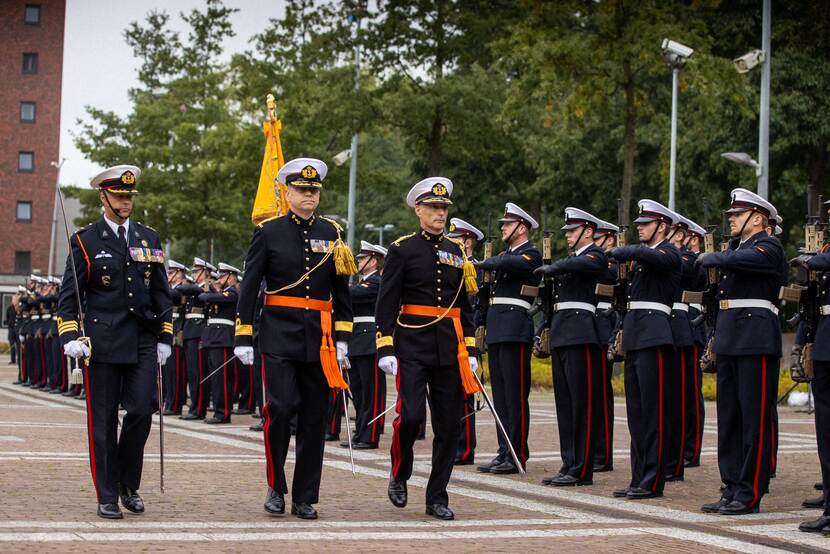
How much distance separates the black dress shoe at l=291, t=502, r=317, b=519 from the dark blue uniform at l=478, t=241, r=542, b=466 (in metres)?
3.35

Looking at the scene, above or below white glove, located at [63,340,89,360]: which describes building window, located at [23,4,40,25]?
above

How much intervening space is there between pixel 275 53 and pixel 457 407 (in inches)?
1111

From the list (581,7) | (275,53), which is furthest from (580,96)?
(275,53)

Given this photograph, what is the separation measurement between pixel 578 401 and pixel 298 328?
10.7ft

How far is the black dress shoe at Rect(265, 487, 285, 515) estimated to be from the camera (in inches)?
358

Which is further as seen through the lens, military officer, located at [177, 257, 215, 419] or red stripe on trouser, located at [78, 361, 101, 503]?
military officer, located at [177, 257, 215, 419]

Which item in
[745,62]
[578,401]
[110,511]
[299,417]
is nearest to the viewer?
[110,511]

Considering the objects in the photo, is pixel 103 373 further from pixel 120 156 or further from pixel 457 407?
pixel 120 156

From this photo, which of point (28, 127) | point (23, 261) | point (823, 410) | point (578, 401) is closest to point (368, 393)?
point (578, 401)

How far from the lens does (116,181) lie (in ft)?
30.7

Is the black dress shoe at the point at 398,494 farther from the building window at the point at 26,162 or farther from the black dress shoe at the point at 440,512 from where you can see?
the building window at the point at 26,162

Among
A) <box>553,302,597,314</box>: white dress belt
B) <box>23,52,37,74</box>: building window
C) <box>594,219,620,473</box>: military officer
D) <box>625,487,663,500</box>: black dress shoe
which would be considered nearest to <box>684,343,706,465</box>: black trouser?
<box>594,219,620,473</box>: military officer

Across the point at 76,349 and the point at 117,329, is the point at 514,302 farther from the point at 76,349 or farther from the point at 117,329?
the point at 76,349

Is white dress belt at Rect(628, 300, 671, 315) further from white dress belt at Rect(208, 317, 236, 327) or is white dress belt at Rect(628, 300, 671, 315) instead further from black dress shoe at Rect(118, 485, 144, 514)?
white dress belt at Rect(208, 317, 236, 327)
